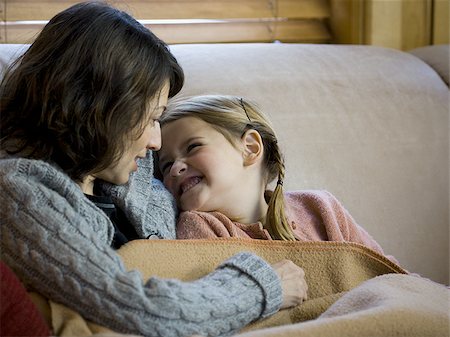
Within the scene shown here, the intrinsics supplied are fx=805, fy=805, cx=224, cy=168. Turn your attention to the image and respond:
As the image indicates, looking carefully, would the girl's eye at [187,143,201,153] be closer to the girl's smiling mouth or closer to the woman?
the girl's smiling mouth

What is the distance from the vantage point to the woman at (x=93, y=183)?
1194 millimetres

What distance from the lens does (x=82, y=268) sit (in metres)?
1.19

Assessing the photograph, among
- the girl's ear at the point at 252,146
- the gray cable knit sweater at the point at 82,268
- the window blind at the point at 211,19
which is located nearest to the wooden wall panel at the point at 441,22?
the window blind at the point at 211,19

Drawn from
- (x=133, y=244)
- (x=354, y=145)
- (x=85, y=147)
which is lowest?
(x=354, y=145)

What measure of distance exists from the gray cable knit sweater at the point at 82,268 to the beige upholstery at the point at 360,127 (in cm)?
69

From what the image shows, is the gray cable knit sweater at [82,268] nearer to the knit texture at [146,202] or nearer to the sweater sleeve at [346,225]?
the knit texture at [146,202]

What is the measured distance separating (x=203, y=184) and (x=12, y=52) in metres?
0.55

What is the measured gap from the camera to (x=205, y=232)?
1.52m

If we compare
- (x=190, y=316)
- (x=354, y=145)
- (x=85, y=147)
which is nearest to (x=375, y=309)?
(x=190, y=316)

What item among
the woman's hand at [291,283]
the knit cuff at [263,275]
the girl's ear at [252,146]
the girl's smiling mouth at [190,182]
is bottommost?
the woman's hand at [291,283]

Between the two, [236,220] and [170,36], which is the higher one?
[170,36]

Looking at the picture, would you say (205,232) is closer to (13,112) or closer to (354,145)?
(13,112)

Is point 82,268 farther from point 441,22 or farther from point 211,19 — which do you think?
point 441,22

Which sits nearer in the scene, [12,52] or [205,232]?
[205,232]
